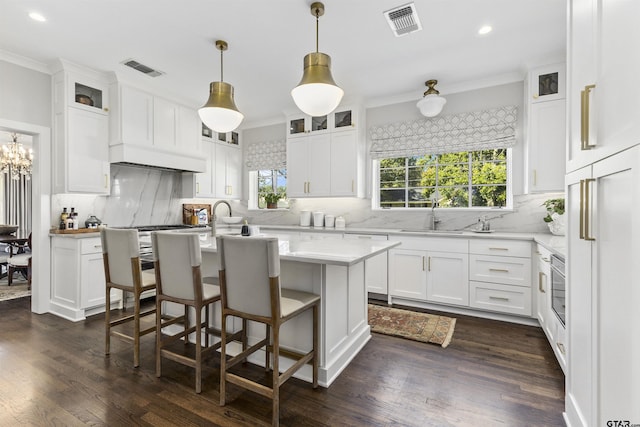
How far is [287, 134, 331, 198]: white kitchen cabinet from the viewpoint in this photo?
14.7 ft

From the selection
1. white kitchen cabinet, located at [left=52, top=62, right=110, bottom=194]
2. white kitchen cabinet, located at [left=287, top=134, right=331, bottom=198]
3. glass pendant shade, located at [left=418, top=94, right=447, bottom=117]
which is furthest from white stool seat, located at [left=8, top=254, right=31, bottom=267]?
glass pendant shade, located at [left=418, top=94, right=447, bottom=117]

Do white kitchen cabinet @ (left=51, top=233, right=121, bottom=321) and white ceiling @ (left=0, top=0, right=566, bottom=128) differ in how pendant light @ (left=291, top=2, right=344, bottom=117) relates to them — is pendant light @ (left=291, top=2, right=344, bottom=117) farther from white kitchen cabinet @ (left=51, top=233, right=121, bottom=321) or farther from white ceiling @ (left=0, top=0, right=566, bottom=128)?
white kitchen cabinet @ (left=51, top=233, right=121, bottom=321)

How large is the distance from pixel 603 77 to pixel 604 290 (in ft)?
2.69

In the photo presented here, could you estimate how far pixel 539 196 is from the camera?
350cm

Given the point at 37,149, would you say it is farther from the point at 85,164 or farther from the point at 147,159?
the point at 147,159

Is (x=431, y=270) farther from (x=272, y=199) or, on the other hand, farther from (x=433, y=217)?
(x=272, y=199)

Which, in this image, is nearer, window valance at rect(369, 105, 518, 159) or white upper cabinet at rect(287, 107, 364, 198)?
window valance at rect(369, 105, 518, 159)

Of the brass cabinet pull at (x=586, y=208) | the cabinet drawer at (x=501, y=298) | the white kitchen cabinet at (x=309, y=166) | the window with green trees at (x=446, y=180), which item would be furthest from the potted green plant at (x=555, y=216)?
the white kitchen cabinet at (x=309, y=166)

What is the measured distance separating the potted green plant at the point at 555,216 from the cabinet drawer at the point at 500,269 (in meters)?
0.50

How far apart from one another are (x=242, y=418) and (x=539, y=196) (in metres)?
3.77

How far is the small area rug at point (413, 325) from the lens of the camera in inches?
108

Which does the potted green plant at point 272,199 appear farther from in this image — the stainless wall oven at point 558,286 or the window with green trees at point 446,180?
the stainless wall oven at point 558,286

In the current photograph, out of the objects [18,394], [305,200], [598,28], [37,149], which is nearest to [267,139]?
[305,200]

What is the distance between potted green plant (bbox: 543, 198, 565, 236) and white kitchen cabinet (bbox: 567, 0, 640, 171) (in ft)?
6.48
